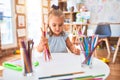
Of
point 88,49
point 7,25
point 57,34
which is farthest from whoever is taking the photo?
point 7,25

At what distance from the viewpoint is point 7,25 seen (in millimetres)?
3553

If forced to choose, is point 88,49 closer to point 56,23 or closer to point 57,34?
point 56,23

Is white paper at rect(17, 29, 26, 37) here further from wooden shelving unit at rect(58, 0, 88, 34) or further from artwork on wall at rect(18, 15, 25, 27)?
wooden shelving unit at rect(58, 0, 88, 34)

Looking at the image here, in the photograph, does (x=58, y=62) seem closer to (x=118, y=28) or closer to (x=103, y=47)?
(x=103, y=47)

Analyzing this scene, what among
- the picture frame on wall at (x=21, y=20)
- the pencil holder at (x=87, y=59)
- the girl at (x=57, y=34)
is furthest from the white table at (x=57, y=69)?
the picture frame on wall at (x=21, y=20)

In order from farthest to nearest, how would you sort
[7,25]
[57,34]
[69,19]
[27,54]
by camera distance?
[69,19], [7,25], [57,34], [27,54]

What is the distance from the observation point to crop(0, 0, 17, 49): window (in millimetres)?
3410

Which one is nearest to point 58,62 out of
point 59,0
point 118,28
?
Result: point 118,28

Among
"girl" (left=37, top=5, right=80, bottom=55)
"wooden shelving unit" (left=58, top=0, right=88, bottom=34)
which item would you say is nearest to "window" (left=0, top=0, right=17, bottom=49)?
"wooden shelving unit" (left=58, top=0, right=88, bottom=34)

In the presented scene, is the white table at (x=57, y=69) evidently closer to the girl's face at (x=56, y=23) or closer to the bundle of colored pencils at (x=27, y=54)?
the bundle of colored pencils at (x=27, y=54)

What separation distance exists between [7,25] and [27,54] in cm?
300

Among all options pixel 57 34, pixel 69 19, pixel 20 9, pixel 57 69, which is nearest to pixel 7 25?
pixel 20 9

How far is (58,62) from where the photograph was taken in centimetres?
94

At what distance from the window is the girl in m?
2.16
